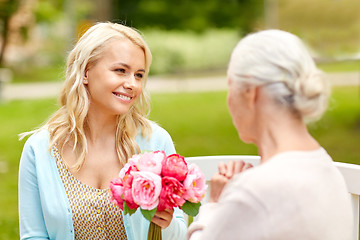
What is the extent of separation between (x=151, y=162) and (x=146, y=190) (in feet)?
0.43

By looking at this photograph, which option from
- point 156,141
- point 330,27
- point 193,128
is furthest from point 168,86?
point 156,141

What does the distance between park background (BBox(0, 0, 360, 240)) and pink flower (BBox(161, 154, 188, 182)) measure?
0.64 meters

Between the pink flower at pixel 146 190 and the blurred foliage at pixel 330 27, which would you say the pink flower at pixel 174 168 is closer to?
the pink flower at pixel 146 190

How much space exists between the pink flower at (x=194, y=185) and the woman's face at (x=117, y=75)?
711 millimetres

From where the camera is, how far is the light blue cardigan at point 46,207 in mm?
2945

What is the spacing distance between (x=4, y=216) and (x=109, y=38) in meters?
4.31

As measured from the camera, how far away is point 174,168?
240 cm

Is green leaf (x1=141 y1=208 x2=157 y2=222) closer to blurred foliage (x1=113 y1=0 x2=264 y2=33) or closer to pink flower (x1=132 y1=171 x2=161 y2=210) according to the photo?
pink flower (x1=132 y1=171 x2=161 y2=210)

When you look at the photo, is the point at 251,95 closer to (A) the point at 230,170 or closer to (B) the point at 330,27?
(A) the point at 230,170

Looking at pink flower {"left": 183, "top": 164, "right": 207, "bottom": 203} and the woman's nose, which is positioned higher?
the woman's nose

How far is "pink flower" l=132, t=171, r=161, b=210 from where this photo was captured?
2340 mm

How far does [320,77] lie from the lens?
6.48 ft

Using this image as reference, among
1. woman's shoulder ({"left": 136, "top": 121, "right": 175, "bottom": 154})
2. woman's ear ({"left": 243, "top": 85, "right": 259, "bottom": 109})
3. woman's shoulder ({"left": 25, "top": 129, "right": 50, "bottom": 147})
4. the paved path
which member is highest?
woman's ear ({"left": 243, "top": 85, "right": 259, "bottom": 109})

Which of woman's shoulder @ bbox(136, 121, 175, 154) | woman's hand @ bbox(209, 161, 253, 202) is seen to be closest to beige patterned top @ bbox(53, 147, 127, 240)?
woman's shoulder @ bbox(136, 121, 175, 154)
